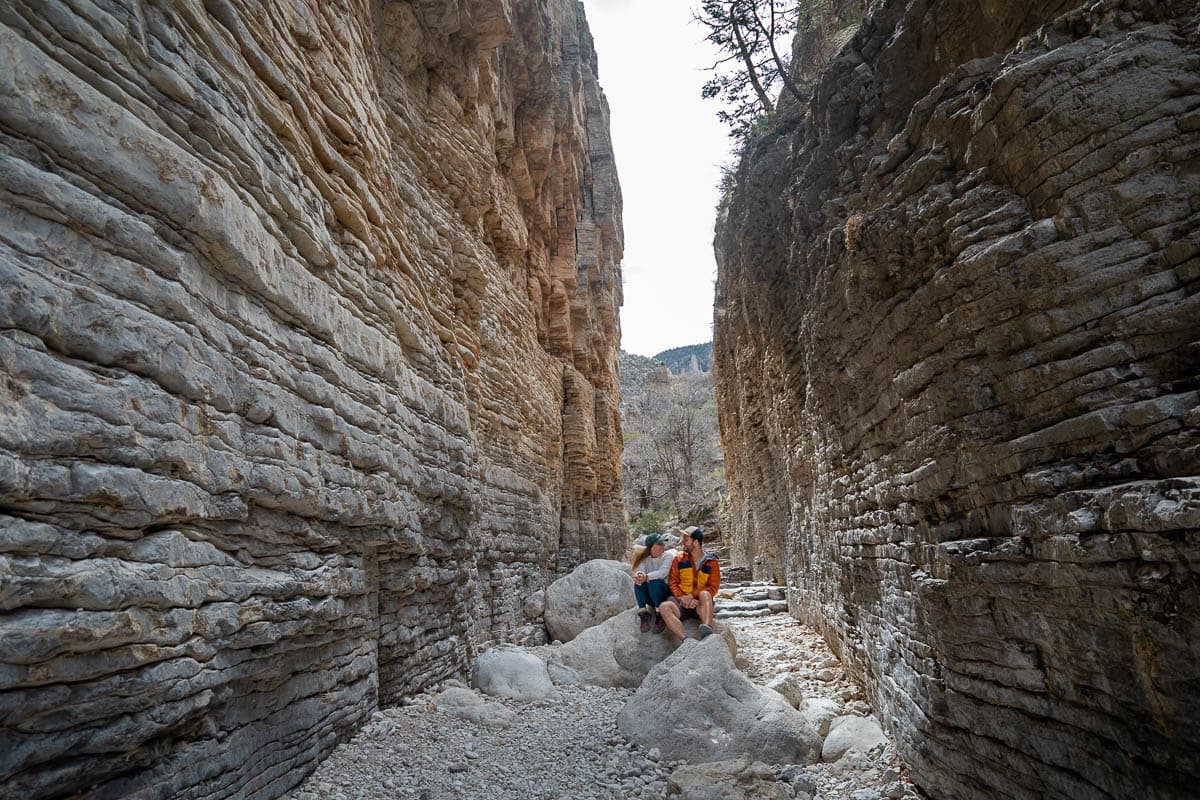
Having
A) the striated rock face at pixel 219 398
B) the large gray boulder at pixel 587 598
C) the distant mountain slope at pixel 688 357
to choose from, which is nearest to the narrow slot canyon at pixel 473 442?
the striated rock face at pixel 219 398

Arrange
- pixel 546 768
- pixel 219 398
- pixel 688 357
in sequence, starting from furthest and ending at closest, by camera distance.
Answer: pixel 688 357 < pixel 546 768 < pixel 219 398

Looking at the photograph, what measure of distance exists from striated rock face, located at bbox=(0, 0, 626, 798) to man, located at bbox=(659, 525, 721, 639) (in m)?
2.33

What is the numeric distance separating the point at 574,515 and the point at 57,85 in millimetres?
12401

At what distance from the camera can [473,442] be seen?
7.47 metres

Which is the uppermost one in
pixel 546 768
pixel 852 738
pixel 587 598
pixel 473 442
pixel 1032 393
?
pixel 473 442

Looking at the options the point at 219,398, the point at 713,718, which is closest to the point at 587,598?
the point at 713,718

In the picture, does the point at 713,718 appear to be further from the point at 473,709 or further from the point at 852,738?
the point at 473,709

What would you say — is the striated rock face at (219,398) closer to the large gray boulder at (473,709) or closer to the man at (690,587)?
the large gray boulder at (473,709)

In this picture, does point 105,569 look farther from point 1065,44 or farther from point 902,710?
point 1065,44

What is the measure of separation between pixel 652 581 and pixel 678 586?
11.2 inches

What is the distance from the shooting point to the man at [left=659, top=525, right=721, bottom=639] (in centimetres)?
635

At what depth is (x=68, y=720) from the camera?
7.28ft

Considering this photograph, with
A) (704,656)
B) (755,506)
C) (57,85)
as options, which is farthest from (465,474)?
(755,506)

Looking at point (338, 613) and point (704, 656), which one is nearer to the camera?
point (338, 613)
